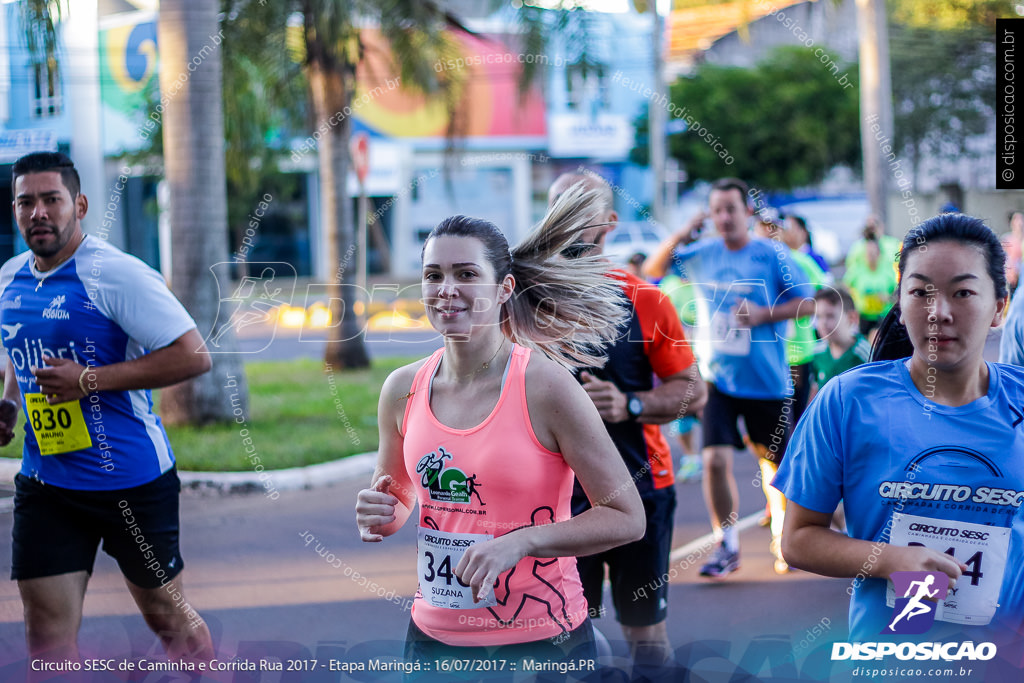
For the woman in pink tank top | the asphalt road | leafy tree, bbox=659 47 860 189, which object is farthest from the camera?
leafy tree, bbox=659 47 860 189

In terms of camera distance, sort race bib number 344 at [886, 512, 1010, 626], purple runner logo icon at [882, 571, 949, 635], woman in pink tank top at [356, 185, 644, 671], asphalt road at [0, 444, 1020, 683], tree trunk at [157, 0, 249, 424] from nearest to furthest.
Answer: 1. purple runner logo icon at [882, 571, 949, 635]
2. race bib number 344 at [886, 512, 1010, 626]
3. woman in pink tank top at [356, 185, 644, 671]
4. asphalt road at [0, 444, 1020, 683]
5. tree trunk at [157, 0, 249, 424]

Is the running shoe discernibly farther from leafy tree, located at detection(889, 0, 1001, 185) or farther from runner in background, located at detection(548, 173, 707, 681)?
leafy tree, located at detection(889, 0, 1001, 185)

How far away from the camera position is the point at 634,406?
3693 millimetres

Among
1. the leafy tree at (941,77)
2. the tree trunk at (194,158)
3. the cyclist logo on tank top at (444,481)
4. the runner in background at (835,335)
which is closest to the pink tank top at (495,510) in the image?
the cyclist logo on tank top at (444,481)

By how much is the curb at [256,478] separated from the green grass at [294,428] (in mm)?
142

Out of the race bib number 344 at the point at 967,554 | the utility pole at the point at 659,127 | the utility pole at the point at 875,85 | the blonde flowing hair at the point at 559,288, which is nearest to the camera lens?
the race bib number 344 at the point at 967,554

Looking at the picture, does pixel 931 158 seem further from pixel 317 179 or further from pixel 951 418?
pixel 951 418

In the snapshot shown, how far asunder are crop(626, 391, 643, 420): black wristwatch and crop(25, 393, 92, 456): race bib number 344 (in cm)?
182

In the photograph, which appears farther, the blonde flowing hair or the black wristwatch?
the black wristwatch

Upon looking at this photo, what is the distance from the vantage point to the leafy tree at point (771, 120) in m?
28.6

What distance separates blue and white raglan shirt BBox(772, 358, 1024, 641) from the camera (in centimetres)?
223

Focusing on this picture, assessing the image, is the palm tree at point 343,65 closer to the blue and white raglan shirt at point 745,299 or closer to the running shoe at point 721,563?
the blue and white raglan shirt at point 745,299

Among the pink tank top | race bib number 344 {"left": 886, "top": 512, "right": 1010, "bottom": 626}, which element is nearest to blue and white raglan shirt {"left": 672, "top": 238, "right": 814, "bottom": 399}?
the pink tank top

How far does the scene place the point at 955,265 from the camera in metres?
2.22
